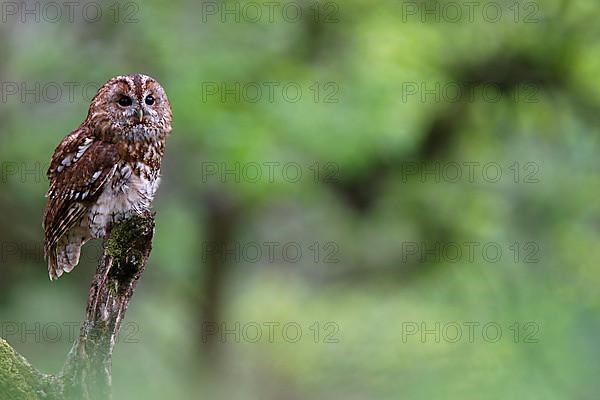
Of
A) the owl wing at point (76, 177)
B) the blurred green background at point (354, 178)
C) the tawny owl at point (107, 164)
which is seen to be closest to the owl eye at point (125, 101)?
the tawny owl at point (107, 164)

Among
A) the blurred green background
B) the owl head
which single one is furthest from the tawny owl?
the blurred green background

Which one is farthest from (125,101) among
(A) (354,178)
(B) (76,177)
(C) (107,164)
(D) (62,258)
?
(A) (354,178)

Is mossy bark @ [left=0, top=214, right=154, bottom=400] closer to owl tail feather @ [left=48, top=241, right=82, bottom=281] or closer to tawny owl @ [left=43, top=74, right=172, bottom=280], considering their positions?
tawny owl @ [left=43, top=74, right=172, bottom=280]

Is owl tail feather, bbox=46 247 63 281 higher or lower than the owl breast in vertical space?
lower

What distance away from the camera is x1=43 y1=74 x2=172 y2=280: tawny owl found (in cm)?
416

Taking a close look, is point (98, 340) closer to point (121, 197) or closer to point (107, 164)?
point (121, 197)

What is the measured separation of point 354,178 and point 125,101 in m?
4.81

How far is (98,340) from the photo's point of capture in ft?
10.2

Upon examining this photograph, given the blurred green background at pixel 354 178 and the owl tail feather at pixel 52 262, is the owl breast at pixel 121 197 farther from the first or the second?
the blurred green background at pixel 354 178

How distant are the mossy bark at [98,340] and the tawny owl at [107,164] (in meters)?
0.81

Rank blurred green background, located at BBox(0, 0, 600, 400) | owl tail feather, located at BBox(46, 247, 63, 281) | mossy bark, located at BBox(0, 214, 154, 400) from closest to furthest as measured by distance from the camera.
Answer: mossy bark, located at BBox(0, 214, 154, 400)
owl tail feather, located at BBox(46, 247, 63, 281)
blurred green background, located at BBox(0, 0, 600, 400)

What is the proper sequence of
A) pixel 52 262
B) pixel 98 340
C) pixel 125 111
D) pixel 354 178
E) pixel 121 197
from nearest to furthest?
pixel 98 340, pixel 121 197, pixel 125 111, pixel 52 262, pixel 354 178

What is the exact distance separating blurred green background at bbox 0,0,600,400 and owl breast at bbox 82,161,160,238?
106 inches

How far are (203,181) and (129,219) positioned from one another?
14.5 ft
